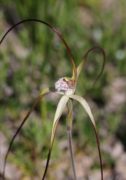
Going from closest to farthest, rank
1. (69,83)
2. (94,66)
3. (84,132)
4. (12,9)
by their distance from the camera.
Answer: (69,83) → (84,132) → (94,66) → (12,9)

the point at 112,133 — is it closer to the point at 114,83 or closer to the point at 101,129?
the point at 101,129

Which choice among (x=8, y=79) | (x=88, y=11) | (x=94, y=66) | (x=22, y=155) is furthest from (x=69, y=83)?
(x=88, y=11)

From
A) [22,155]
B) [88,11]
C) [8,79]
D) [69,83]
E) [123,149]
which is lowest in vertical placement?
[69,83]

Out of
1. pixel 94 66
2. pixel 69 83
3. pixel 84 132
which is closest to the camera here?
pixel 69 83

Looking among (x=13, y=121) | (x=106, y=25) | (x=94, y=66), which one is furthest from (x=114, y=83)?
(x=13, y=121)

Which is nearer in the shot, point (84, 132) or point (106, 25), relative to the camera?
point (84, 132)

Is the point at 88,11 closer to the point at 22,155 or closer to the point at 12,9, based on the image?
the point at 12,9

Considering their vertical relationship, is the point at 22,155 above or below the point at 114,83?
below
